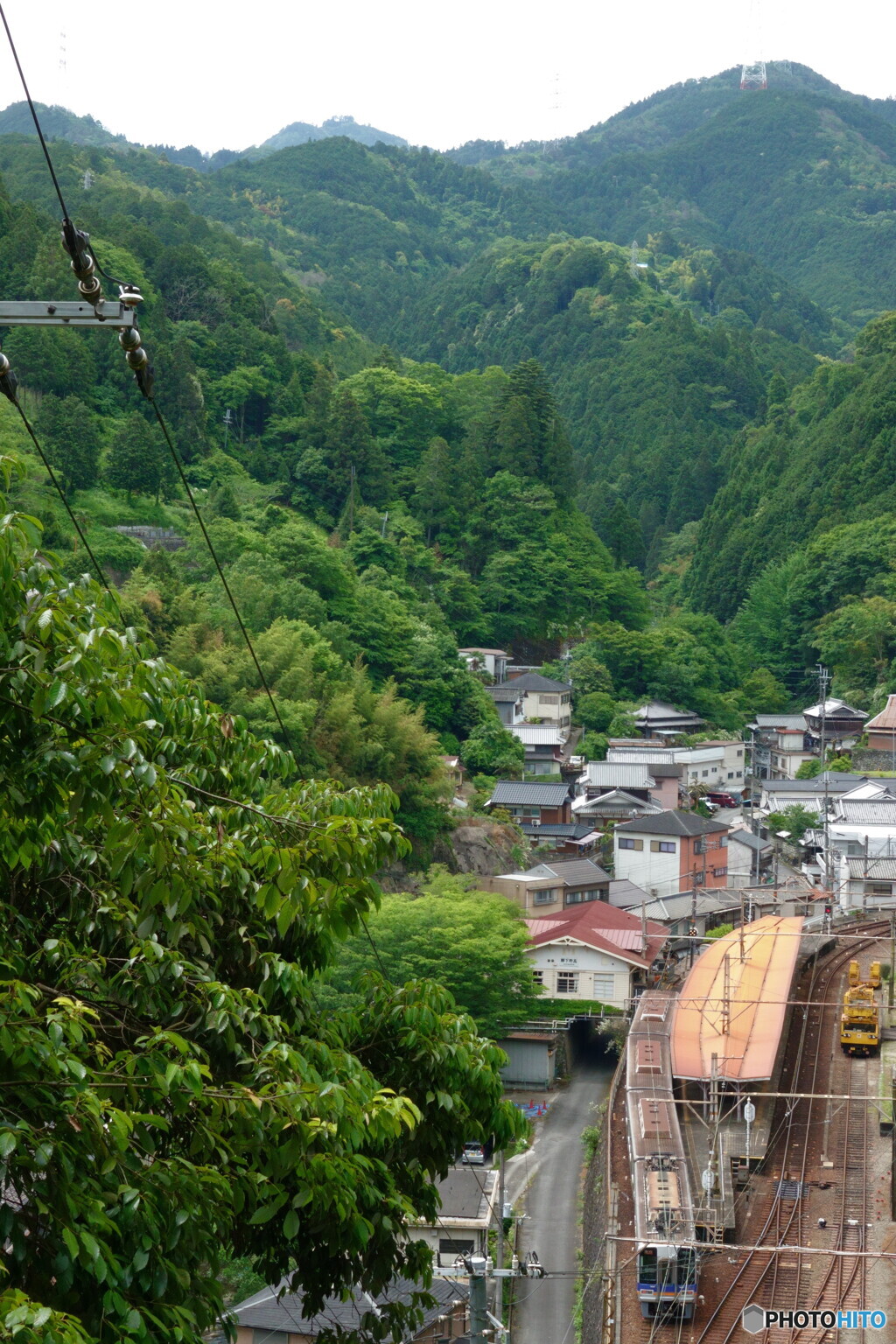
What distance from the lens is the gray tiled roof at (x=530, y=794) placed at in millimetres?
31781

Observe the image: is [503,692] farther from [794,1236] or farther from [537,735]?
[794,1236]

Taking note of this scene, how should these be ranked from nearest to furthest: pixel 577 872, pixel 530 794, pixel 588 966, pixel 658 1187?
pixel 658 1187 < pixel 588 966 < pixel 577 872 < pixel 530 794

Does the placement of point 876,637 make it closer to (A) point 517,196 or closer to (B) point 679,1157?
(B) point 679,1157

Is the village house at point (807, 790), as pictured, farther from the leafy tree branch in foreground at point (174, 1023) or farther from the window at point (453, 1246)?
the leafy tree branch in foreground at point (174, 1023)

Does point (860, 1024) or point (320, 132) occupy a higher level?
point (320, 132)

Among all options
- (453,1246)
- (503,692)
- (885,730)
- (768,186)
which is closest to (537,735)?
(503,692)

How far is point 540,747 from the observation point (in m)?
36.4

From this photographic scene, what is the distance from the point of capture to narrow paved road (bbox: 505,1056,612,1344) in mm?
14031

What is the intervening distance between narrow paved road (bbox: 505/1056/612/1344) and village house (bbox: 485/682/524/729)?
15.6 metres

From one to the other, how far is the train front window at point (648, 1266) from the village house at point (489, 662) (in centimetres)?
2665

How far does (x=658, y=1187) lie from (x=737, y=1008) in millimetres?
4804

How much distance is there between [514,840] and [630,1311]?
1778 cm

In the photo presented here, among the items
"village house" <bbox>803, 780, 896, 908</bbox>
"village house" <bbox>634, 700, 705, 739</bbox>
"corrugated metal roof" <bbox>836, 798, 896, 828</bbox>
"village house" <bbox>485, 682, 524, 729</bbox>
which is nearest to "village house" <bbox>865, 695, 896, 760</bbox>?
"village house" <bbox>634, 700, 705, 739</bbox>

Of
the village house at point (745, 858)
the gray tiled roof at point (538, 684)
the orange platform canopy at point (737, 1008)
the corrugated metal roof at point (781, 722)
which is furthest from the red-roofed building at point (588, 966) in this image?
the corrugated metal roof at point (781, 722)
